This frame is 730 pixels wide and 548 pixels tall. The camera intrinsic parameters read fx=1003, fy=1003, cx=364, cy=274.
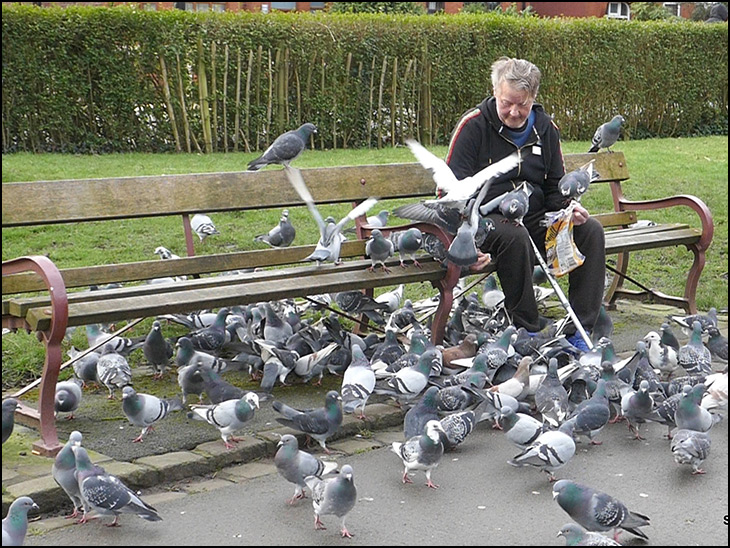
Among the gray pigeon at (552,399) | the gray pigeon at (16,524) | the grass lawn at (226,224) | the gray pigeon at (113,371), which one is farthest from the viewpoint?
the grass lawn at (226,224)

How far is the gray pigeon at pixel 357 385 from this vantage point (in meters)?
4.91

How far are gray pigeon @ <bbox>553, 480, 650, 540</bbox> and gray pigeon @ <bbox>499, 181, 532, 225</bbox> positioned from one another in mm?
2480

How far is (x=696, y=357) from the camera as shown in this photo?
5.62 m

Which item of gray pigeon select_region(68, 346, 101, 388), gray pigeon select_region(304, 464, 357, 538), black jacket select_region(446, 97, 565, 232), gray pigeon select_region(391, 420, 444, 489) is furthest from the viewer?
black jacket select_region(446, 97, 565, 232)

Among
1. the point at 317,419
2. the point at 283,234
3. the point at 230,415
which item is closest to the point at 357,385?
the point at 317,419

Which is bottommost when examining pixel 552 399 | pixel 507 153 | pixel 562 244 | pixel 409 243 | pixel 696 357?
pixel 696 357

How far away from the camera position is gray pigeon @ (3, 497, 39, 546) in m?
3.38

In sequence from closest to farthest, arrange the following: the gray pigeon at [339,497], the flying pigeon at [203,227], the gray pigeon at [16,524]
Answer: the gray pigeon at [16,524]
the gray pigeon at [339,497]
the flying pigeon at [203,227]

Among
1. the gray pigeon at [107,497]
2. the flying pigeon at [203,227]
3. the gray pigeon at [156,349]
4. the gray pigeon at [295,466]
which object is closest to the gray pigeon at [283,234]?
the flying pigeon at [203,227]

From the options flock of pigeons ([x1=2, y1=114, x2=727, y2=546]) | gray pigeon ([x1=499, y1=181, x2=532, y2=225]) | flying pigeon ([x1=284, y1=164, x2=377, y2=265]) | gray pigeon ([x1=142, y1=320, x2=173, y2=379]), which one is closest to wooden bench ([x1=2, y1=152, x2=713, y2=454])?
flying pigeon ([x1=284, y1=164, x2=377, y2=265])

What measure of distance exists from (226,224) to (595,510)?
19.5ft

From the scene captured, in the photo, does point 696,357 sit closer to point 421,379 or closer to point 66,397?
point 421,379

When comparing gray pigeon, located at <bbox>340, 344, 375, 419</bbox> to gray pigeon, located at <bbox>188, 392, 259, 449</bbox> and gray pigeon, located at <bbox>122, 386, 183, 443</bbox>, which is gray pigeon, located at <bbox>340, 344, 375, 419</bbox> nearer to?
gray pigeon, located at <bbox>188, 392, 259, 449</bbox>

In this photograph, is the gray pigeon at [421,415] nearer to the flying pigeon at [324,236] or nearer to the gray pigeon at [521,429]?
the gray pigeon at [521,429]
